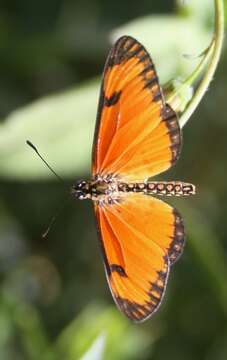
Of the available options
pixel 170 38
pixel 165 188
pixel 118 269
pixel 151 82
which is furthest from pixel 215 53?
pixel 170 38

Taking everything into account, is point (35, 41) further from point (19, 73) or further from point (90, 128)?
point (90, 128)

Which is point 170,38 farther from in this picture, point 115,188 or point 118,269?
point 118,269

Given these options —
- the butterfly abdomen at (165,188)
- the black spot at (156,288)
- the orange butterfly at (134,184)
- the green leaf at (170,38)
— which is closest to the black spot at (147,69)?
the orange butterfly at (134,184)

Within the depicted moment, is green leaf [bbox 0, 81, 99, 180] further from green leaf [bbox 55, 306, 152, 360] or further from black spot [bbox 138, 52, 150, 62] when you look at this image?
black spot [bbox 138, 52, 150, 62]

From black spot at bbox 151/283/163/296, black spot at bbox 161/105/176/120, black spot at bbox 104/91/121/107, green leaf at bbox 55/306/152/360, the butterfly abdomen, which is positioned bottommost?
green leaf at bbox 55/306/152/360

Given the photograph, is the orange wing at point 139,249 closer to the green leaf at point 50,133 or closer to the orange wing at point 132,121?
the orange wing at point 132,121

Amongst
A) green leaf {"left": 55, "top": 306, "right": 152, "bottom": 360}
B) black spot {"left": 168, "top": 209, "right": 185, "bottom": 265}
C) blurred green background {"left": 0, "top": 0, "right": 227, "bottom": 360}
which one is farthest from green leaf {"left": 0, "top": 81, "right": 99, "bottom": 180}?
black spot {"left": 168, "top": 209, "right": 185, "bottom": 265}
